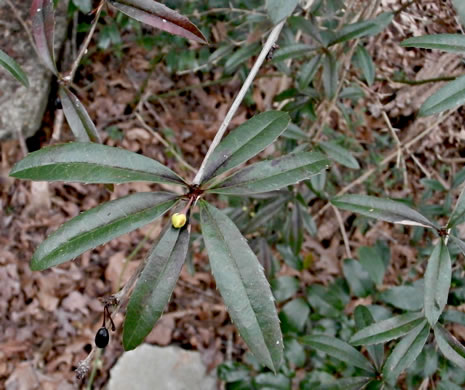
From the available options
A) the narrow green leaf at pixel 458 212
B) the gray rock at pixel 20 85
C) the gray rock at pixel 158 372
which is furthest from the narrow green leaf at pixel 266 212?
the gray rock at pixel 20 85

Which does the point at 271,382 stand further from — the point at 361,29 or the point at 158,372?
the point at 361,29

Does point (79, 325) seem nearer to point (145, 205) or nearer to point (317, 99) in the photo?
point (317, 99)

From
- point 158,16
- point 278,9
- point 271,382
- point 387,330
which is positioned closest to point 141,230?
point 271,382

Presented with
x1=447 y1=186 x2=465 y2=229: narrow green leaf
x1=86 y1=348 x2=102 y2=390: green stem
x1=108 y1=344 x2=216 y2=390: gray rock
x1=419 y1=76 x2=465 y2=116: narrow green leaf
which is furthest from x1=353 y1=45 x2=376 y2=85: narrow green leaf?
x1=86 y1=348 x2=102 y2=390: green stem

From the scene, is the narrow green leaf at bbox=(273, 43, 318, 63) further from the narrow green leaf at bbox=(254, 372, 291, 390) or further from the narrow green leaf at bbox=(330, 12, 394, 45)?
the narrow green leaf at bbox=(254, 372, 291, 390)

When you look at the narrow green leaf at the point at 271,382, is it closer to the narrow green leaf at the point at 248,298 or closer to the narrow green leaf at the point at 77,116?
the narrow green leaf at the point at 248,298

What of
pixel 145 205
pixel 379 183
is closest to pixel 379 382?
pixel 145 205

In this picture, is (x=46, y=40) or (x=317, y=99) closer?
(x=46, y=40)
